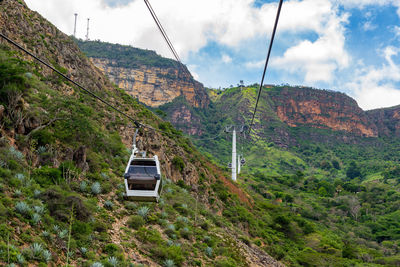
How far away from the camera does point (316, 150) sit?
185625mm

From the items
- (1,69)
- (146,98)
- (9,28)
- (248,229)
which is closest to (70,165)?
(1,69)

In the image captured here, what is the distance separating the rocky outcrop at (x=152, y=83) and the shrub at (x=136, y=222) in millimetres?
157492

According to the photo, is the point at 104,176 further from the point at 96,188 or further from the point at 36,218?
the point at 36,218

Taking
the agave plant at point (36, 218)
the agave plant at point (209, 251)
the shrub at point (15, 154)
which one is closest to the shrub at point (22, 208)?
the agave plant at point (36, 218)

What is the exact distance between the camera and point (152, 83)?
589 ft

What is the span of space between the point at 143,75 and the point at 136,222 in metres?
170

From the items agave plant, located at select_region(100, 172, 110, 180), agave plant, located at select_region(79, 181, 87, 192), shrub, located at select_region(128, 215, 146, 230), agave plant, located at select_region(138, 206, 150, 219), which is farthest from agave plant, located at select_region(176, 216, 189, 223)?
agave plant, located at select_region(79, 181, 87, 192)

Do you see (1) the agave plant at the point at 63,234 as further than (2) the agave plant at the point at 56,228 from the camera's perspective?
No

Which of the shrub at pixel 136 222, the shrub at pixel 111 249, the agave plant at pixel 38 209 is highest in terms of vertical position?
the agave plant at pixel 38 209

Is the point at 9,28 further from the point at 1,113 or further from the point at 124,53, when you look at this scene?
the point at 124,53

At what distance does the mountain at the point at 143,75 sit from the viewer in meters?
174

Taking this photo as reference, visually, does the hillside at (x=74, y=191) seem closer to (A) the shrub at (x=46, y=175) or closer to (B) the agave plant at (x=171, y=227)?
(A) the shrub at (x=46, y=175)

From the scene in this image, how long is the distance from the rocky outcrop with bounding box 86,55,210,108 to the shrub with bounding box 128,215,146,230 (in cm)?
15749

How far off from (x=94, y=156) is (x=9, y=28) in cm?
1779
